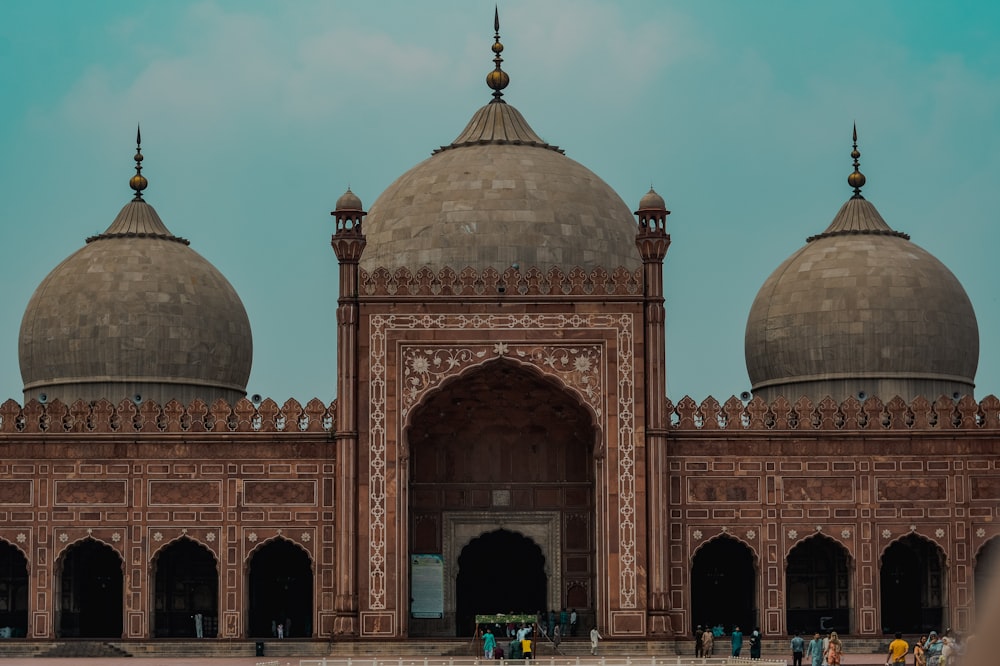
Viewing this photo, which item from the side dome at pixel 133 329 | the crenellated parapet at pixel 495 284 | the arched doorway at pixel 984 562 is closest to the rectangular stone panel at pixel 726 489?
the crenellated parapet at pixel 495 284

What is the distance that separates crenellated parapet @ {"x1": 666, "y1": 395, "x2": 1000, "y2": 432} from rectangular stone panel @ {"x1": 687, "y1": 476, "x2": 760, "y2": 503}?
0.82 metres

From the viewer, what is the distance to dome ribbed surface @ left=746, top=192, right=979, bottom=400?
31016 mm

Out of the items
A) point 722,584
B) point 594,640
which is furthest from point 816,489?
point 594,640

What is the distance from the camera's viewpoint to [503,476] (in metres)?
27.1

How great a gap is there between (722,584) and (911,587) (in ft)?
10.9

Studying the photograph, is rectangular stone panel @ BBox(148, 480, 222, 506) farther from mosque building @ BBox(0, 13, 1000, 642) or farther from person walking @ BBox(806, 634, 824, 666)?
person walking @ BBox(806, 634, 824, 666)

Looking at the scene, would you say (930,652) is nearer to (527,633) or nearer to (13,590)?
(527,633)

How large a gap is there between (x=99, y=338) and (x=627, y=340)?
37.5 feet

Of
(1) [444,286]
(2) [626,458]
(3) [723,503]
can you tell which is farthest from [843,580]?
(1) [444,286]

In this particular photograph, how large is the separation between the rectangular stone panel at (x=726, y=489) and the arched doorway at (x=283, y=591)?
7.07m

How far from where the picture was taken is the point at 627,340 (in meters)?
25.5

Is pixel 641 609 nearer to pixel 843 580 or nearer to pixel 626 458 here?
pixel 626 458

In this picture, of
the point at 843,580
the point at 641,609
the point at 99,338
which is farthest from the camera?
the point at 99,338

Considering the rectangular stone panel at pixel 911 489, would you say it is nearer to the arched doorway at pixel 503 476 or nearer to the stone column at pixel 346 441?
the arched doorway at pixel 503 476
